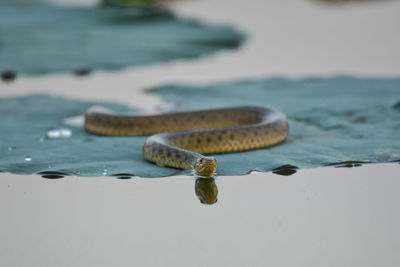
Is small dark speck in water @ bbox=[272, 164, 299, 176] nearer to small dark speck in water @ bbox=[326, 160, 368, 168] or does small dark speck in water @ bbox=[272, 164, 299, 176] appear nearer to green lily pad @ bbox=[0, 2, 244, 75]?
small dark speck in water @ bbox=[326, 160, 368, 168]

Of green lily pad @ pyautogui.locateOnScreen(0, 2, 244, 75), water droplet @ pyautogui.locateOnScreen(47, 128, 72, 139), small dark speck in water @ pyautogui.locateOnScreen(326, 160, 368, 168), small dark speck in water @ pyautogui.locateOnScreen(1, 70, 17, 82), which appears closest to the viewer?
small dark speck in water @ pyautogui.locateOnScreen(326, 160, 368, 168)

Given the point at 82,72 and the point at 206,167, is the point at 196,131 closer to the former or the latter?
the point at 206,167

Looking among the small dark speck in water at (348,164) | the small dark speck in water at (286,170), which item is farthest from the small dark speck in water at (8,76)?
the small dark speck in water at (348,164)

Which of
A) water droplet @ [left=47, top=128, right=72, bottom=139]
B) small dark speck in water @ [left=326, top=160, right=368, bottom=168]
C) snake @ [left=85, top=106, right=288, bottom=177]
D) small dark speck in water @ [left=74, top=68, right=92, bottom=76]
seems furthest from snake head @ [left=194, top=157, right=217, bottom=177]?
small dark speck in water @ [left=74, top=68, right=92, bottom=76]

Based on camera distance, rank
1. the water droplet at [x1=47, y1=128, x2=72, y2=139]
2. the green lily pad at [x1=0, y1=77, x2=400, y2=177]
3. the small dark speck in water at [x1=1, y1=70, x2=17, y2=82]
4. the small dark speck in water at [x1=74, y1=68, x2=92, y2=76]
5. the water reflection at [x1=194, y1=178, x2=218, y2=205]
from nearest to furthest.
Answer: the water reflection at [x1=194, y1=178, x2=218, y2=205] < the green lily pad at [x1=0, y1=77, x2=400, y2=177] < the water droplet at [x1=47, y1=128, x2=72, y2=139] < the small dark speck in water at [x1=1, y1=70, x2=17, y2=82] < the small dark speck in water at [x1=74, y1=68, x2=92, y2=76]

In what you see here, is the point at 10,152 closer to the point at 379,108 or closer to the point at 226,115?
the point at 226,115

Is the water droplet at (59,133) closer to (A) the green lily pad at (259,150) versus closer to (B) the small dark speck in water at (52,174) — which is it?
(A) the green lily pad at (259,150)
